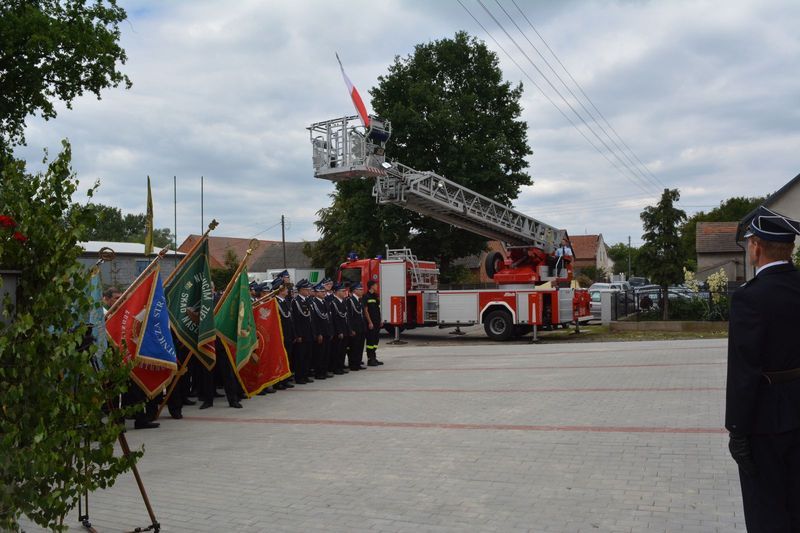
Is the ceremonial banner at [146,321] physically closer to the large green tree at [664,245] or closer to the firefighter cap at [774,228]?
the firefighter cap at [774,228]

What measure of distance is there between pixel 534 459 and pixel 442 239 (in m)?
26.5

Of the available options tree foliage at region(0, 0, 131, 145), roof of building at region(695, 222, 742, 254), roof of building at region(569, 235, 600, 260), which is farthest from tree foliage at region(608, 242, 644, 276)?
tree foliage at region(0, 0, 131, 145)

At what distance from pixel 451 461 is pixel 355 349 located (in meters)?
7.85

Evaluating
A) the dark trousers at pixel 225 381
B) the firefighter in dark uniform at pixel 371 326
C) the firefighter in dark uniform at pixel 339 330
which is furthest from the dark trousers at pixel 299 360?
the firefighter in dark uniform at pixel 371 326

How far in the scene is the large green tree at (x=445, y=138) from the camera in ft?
104

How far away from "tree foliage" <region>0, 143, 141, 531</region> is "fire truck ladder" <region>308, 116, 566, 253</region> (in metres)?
15.0

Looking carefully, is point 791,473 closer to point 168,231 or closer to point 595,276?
point 595,276

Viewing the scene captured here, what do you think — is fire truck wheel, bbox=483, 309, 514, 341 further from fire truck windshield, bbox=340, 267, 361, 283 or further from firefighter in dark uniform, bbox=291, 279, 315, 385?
firefighter in dark uniform, bbox=291, 279, 315, 385

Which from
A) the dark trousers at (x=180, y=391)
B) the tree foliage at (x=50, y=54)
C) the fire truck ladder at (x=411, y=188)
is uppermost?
the tree foliage at (x=50, y=54)

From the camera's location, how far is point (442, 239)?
1292 inches

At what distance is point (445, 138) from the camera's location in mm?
31875

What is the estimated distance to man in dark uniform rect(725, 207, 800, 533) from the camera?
3.46 metres

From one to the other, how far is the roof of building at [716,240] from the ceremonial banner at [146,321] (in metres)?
54.2

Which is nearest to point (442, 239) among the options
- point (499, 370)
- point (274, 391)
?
point (499, 370)
